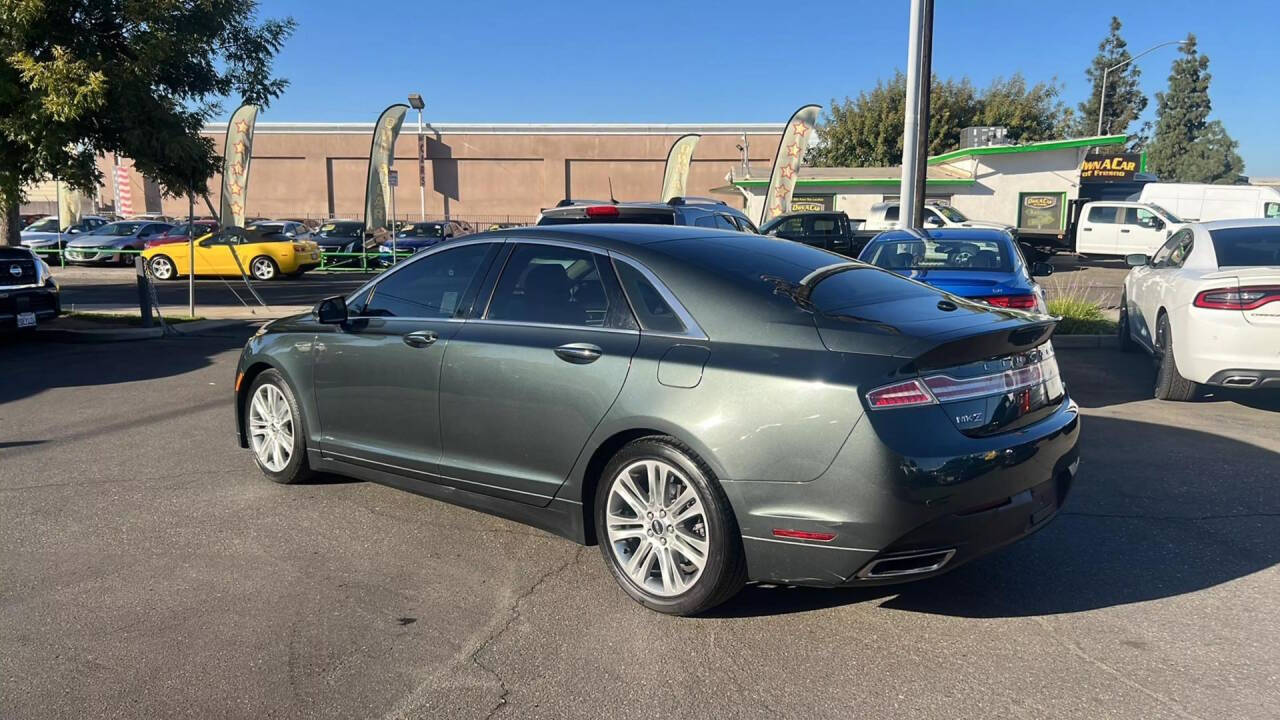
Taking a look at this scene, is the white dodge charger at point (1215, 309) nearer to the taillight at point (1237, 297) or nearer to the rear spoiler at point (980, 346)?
the taillight at point (1237, 297)

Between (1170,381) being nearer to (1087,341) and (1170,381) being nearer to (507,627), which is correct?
(1087,341)

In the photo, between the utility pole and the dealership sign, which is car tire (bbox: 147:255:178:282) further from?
the dealership sign

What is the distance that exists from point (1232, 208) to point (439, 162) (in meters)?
38.2

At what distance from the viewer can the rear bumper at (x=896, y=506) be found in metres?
3.46

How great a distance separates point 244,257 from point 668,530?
2281 cm

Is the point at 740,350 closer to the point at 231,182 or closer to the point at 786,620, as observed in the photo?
the point at 786,620

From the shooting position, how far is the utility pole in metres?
13.2

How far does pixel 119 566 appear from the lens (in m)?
4.63

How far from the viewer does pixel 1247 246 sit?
822 centimetres

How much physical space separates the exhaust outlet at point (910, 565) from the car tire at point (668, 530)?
20.1 inches

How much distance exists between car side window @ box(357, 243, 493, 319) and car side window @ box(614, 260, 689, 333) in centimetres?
97

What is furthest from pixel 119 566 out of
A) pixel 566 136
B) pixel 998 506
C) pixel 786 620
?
pixel 566 136

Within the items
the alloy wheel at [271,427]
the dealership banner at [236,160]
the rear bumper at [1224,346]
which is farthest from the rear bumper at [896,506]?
the dealership banner at [236,160]

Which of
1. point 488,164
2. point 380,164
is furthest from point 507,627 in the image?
point 488,164
